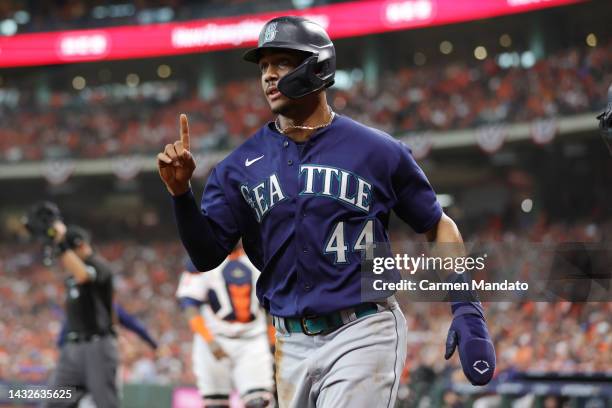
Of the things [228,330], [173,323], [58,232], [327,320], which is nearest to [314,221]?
[327,320]

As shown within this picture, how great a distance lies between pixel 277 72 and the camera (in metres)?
3.72

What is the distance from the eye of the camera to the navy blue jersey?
358 cm

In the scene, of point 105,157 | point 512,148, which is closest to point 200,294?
point 512,148

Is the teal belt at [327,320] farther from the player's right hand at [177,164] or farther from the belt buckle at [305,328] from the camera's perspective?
the player's right hand at [177,164]

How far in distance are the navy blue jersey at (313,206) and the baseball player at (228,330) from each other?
161 inches

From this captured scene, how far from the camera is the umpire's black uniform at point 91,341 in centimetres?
799

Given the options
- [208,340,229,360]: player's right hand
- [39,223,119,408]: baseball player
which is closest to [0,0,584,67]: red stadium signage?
[39,223,119,408]: baseball player

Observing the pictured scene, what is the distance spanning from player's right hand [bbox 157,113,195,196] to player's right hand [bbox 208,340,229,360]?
4320 mm

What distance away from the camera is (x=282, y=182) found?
368cm

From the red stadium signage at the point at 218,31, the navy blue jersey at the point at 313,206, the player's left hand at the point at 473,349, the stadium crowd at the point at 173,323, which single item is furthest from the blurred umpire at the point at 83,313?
the red stadium signage at the point at 218,31

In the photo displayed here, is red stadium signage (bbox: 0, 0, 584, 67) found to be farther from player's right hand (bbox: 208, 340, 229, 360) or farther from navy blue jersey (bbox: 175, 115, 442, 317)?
navy blue jersey (bbox: 175, 115, 442, 317)

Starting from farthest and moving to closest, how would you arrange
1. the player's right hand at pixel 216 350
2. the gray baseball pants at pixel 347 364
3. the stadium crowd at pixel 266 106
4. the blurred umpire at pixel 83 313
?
1. the stadium crowd at pixel 266 106
2. the blurred umpire at pixel 83 313
3. the player's right hand at pixel 216 350
4. the gray baseball pants at pixel 347 364

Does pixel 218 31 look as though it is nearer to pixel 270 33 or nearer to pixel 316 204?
pixel 270 33

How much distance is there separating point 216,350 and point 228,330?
12.3 inches
